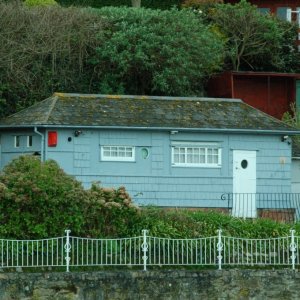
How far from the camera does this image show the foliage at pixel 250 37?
44844 mm

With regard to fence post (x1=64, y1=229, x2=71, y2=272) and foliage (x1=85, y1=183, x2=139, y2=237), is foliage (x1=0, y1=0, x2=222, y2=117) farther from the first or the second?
fence post (x1=64, y1=229, x2=71, y2=272)

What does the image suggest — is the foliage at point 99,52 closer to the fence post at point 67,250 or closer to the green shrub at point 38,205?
the green shrub at point 38,205

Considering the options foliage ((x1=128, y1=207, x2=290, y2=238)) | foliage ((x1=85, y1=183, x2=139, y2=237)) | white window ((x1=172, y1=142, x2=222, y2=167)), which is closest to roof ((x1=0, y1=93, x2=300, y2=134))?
white window ((x1=172, y1=142, x2=222, y2=167))

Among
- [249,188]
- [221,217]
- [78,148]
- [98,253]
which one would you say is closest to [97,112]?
[78,148]

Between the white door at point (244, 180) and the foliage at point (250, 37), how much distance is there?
1014cm

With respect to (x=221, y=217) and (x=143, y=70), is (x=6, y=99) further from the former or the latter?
(x=221, y=217)

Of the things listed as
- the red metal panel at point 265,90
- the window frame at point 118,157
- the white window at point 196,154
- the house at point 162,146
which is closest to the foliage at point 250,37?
the red metal panel at point 265,90

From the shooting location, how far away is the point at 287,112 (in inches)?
1676

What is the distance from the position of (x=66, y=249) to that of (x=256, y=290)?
3990 mm

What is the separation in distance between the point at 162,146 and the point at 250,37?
12.3 m

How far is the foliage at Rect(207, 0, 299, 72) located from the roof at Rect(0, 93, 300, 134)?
9.37m

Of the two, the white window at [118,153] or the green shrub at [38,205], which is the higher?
the white window at [118,153]

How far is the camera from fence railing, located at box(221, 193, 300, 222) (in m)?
34.0

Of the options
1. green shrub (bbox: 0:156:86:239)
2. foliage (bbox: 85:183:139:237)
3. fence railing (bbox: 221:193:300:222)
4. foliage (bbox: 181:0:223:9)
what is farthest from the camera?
foliage (bbox: 181:0:223:9)
